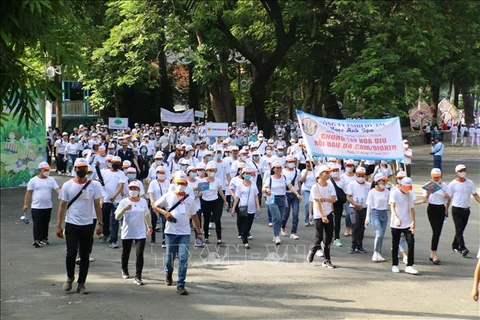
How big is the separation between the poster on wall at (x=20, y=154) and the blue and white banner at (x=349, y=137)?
11.7m

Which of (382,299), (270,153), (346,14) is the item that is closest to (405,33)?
(346,14)

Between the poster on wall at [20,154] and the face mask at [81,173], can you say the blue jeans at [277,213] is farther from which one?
the poster on wall at [20,154]

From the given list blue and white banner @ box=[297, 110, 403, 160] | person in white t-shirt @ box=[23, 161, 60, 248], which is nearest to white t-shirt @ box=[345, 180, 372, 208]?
blue and white banner @ box=[297, 110, 403, 160]

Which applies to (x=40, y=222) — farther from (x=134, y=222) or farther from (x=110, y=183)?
(x=134, y=222)

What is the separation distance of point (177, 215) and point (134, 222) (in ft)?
2.76

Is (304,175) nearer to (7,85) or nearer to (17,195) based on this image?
(17,195)

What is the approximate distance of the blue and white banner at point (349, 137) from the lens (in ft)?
49.0

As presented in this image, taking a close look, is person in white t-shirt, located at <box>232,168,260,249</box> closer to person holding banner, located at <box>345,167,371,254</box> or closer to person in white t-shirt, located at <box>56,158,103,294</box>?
person holding banner, located at <box>345,167,371,254</box>

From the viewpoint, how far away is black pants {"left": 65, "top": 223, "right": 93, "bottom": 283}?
35.6 feet

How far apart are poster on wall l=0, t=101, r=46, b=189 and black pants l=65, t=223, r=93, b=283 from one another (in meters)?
13.6

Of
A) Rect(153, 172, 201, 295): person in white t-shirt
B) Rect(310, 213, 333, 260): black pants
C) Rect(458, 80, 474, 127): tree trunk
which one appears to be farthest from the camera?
Rect(458, 80, 474, 127): tree trunk

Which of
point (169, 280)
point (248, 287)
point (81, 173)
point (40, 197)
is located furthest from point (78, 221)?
point (40, 197)

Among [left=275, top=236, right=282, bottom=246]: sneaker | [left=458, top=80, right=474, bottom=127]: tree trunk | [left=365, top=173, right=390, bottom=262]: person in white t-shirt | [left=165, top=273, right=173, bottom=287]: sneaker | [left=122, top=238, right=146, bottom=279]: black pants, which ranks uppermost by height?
[left=458, top=80, right=474, bottom=127]: tree trunk

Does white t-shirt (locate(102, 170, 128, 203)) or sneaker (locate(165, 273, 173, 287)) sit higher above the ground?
white t-shirt (locate(102, 170, 128, 203))
